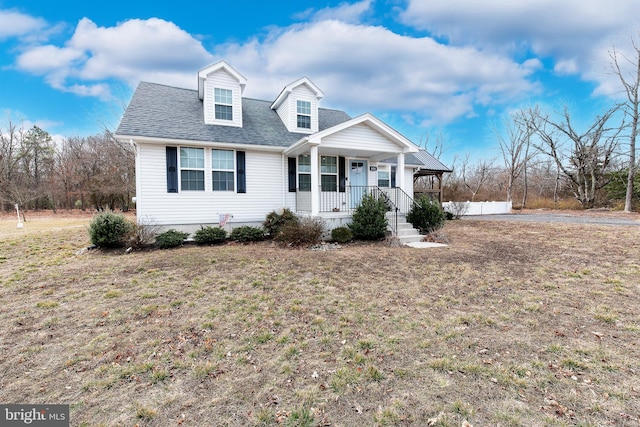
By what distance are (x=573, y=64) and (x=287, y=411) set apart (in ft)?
91.2

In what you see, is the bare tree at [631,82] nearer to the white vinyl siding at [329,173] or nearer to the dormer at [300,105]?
the white vinyl siding at [329,173]

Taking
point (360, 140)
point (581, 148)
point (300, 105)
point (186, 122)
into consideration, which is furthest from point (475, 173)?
point (186, 122)

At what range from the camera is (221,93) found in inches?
444

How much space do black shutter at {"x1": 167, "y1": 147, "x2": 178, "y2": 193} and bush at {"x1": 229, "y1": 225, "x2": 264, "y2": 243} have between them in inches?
98.8

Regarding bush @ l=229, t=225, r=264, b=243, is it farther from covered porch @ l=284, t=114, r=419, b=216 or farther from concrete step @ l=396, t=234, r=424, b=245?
concrete step @ l=396, t=234, r=424, b=245

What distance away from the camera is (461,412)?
2275 mm

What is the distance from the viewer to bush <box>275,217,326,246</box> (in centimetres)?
933

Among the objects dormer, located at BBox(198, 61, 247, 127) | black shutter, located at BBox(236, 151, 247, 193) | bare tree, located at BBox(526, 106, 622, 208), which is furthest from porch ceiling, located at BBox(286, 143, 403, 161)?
bare tree, located at BBox(526, 106, 622, 208)

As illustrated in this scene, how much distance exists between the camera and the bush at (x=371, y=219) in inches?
385

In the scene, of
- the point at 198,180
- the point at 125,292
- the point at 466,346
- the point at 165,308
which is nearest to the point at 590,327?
the point at 466,346

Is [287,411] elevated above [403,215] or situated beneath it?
situated beneath

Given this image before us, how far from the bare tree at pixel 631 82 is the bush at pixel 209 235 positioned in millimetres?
26084

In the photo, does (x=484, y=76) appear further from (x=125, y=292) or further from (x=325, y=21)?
(x=125, y=292)

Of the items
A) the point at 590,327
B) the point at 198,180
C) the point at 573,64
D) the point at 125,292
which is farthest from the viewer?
the point at 573,64
